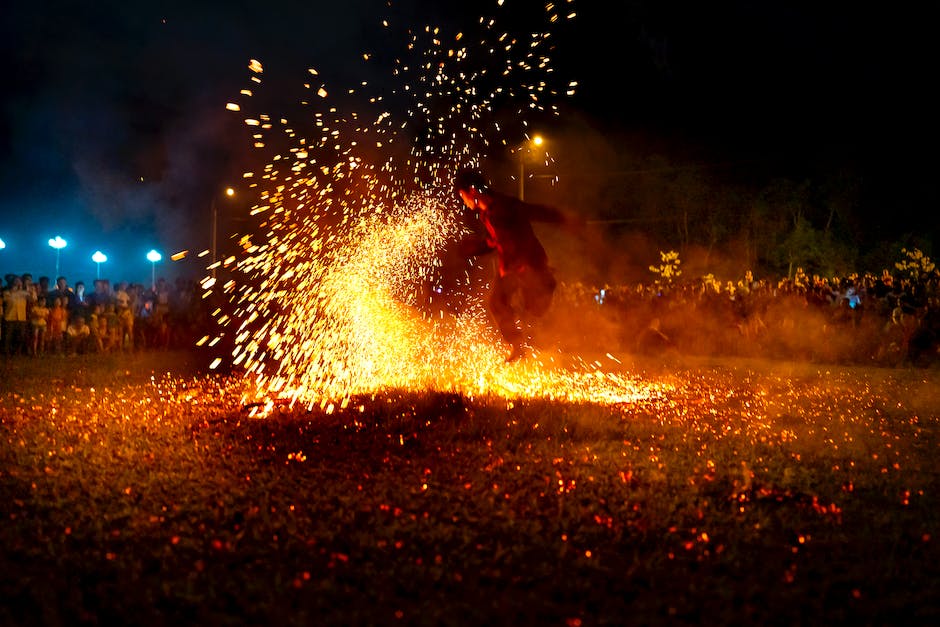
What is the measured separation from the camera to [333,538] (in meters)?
5.17

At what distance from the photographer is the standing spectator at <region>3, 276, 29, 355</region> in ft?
57.4

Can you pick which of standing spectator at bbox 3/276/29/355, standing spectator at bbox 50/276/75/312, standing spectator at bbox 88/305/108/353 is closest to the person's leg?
standing spectator at bbox 88/305/108/353

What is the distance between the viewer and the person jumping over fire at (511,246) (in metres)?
10.7

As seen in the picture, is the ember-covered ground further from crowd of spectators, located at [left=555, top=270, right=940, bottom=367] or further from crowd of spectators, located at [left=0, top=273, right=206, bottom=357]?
crowd of spectators, located at [left=555, top=270, right=940, bottom=367]

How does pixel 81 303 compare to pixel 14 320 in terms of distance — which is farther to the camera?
pixel 81 303

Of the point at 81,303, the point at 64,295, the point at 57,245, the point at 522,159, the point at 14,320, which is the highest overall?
the point at 522,159

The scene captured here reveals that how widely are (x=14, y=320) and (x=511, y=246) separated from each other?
12.5 m

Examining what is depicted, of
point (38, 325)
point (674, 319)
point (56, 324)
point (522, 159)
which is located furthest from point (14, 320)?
point (674, 319)

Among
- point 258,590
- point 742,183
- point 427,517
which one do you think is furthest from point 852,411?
point 742,183

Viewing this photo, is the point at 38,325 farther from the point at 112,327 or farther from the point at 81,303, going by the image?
the point at 112,327

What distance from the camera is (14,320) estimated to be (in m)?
17.5

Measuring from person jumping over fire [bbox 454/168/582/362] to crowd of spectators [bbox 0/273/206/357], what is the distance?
36.8 ft

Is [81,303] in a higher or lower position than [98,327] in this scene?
higher

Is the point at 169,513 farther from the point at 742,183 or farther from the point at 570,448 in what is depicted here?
the point at 742,183
